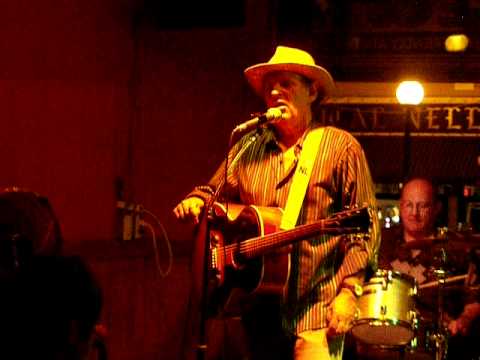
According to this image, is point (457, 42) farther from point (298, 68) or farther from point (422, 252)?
point (298, 68)

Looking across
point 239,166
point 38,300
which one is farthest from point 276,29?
point 38,300

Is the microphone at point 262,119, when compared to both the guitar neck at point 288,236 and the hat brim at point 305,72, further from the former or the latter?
the guitar neck at point 288,236

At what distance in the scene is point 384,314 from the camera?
177 inches

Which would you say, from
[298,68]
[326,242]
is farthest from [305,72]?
[326,242]

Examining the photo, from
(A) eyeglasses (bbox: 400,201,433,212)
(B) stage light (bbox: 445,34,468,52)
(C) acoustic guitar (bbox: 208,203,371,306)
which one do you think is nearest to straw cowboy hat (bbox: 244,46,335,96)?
(C) acoustic guitar (bbox: 208,203,371,306)

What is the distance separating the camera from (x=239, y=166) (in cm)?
385

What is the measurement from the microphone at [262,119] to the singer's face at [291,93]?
0.06 metres

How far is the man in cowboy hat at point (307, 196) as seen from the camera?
343 centimetres

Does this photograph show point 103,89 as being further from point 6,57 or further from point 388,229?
point 388,229

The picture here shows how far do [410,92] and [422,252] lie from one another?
2.97m

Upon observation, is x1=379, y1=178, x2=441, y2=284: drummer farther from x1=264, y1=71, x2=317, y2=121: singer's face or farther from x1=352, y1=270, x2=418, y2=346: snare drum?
x1=264, y1=71, x2=317, y2=121: singer's face

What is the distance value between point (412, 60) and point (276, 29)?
8.85 ft

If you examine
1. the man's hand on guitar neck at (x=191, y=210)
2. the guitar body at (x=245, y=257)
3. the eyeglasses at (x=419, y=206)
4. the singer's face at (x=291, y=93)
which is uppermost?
the singer's face at (x=291, y=93)

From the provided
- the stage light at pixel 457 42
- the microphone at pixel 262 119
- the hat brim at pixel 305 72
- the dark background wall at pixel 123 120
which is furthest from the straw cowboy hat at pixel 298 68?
the stage light at pixel 457 42
